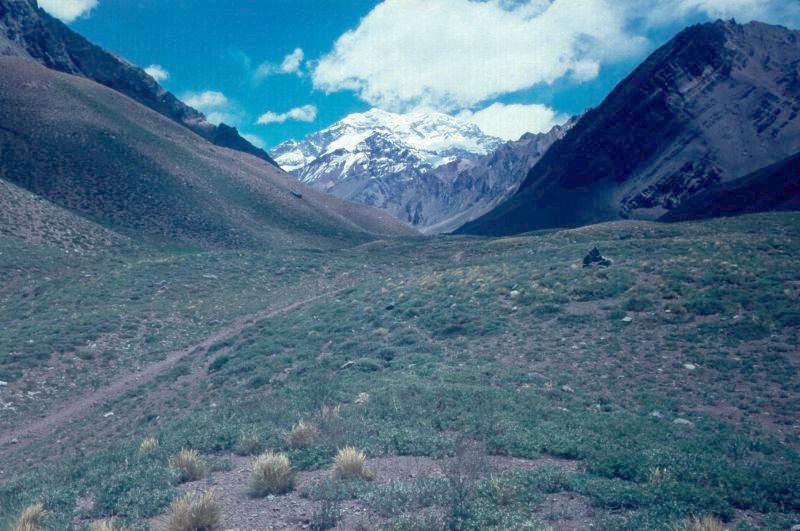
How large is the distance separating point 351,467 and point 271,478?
3.44ft

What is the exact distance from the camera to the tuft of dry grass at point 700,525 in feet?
16.8

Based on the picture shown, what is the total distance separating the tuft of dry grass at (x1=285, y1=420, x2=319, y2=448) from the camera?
26.9ft

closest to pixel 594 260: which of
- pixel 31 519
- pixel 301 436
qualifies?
pixel 301 436

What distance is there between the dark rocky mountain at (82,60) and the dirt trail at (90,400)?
3163 inches

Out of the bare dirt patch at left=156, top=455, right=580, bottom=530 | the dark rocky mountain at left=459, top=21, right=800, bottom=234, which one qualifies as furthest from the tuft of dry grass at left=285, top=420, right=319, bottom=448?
the dark rocky mountain at left=459, top=21, right=800, bottom=234

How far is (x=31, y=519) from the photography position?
20.7 ft

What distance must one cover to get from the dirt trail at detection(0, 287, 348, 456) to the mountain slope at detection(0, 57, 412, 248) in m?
36.4

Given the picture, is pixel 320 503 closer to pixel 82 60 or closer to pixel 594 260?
pixel 594 260

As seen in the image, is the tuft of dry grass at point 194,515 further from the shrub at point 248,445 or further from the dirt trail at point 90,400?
the dirt trail at point 90,400

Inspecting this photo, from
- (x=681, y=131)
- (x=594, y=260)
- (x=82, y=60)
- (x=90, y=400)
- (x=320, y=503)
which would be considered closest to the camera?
(x=320, y=503)

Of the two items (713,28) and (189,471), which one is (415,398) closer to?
(189,471)

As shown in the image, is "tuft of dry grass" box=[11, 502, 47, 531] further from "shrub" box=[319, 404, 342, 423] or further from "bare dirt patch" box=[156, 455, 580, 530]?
"shrub" box=[319, 404, 342, 423]

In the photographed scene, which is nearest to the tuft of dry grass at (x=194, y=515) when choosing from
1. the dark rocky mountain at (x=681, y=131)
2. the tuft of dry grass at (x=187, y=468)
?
the tuft of dry grass at (x=187, y=468)

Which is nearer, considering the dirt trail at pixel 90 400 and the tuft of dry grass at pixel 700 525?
the tuft of dry grass at pixel 700 525
